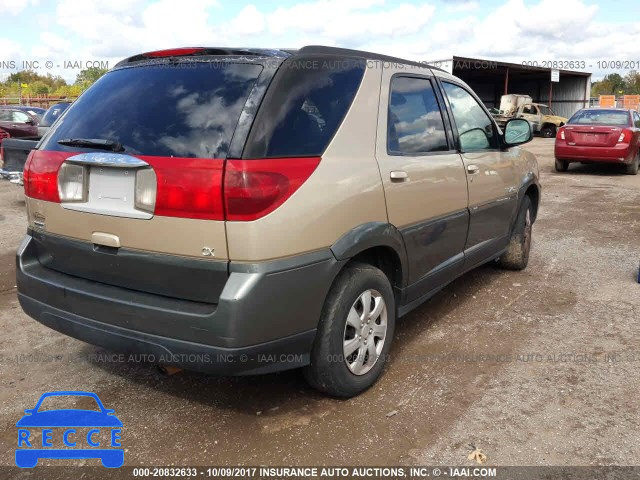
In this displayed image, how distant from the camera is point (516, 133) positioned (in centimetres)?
470

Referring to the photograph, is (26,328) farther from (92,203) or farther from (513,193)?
(513,193)

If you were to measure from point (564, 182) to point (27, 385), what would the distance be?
37.0 ft

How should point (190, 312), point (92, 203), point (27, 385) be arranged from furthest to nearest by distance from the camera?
point (27, 385), point (92, 203), point (190, 312)

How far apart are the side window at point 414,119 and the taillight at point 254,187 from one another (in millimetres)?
930

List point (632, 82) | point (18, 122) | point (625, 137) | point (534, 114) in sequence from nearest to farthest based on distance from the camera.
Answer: point (625, 137) < point (18, 122) < point (534, 114) < point (632, 82)

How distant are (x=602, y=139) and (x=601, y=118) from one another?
2.40ft

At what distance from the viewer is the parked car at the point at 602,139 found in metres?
12.3

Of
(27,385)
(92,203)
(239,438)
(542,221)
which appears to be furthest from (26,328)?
(542,221)

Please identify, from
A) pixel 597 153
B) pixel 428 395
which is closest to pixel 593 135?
pixel 597 153

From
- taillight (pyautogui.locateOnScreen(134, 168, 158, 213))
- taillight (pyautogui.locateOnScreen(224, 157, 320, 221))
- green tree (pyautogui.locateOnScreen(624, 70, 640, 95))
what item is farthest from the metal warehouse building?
green tree (pyautogui.locateOnScreen(624, 70, 640, 95))

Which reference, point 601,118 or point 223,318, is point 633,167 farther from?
point 223,318

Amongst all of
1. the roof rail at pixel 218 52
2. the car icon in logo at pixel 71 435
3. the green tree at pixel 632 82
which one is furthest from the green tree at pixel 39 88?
the green tree at pixel 632 82

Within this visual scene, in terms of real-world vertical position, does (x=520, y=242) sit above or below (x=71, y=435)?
above

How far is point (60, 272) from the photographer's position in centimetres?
293
